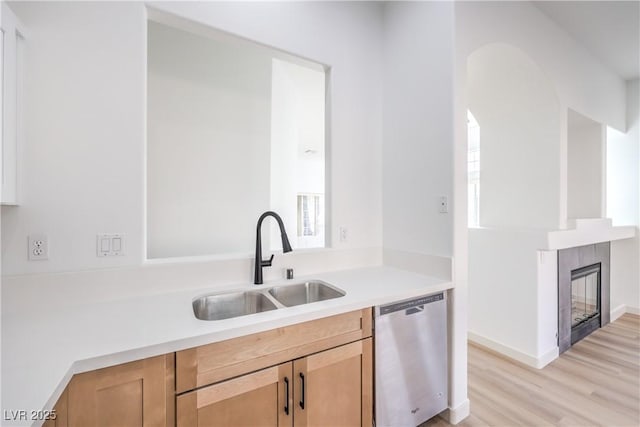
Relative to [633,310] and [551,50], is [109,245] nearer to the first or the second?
[551,50]

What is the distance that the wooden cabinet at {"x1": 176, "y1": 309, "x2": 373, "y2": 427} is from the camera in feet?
3.14

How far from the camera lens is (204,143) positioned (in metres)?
2.42

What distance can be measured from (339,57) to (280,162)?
135 cm

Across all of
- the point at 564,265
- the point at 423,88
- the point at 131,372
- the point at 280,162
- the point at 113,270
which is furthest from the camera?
the point at 280,162

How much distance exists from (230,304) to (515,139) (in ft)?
9.79

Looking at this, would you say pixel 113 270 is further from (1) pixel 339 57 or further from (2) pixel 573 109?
(2) pixel 573 109

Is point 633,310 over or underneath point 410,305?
underneath

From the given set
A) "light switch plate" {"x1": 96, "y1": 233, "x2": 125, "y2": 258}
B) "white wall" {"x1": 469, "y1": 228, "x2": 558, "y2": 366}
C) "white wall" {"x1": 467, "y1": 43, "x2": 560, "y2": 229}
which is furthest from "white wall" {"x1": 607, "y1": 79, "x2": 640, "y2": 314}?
"light switch plate" {"x1": 96, "y1": 233, "x2": 125, "y2": 258}

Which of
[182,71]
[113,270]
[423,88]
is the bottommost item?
[113,270]

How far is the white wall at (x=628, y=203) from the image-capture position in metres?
3.49

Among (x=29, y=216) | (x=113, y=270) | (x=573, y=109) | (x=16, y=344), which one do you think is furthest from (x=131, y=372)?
(x=573, y=109)

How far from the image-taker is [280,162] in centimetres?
304

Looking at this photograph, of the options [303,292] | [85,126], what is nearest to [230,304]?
[303,292]

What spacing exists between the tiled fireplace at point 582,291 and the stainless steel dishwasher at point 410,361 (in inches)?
67.0
